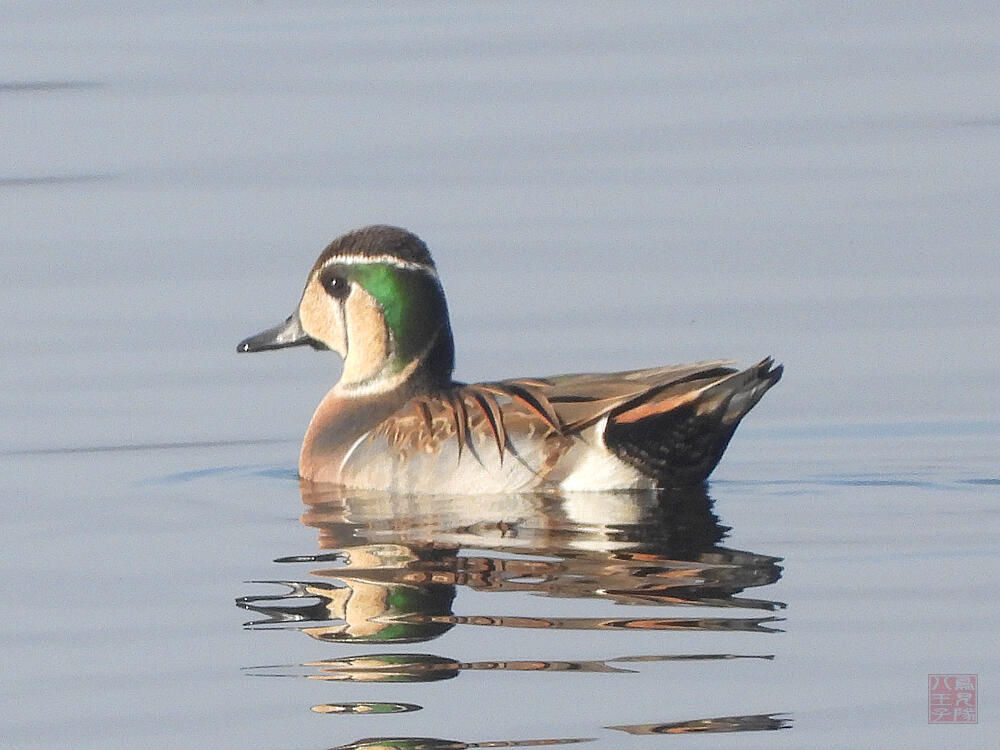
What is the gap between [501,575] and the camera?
895cm

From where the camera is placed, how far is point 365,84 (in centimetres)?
1988

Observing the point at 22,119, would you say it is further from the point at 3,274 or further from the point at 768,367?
the point at 768,367

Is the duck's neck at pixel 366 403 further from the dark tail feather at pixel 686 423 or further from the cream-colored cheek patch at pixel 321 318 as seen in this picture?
the dark tail feather at pixel 686 423

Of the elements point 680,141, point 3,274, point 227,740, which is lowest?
point 227,740

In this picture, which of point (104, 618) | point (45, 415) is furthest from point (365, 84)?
point (104, 618)

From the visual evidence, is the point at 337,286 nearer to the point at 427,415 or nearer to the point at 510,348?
the point at 427,415

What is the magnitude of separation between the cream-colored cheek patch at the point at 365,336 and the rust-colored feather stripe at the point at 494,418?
0.97 meters

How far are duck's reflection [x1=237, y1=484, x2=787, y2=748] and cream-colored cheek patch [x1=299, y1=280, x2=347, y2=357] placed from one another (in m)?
0.98

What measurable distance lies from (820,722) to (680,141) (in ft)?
35.5

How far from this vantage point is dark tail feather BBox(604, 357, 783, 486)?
402 inches

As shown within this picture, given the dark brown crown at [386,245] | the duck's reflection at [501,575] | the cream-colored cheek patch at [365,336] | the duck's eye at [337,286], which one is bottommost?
the duck's reflection at [501,575]

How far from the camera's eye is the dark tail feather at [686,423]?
1021cm

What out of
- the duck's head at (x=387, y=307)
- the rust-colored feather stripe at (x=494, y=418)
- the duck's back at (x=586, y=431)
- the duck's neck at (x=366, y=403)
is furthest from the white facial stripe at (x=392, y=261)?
the rust-colored feather stripe at (x=494, y=418)

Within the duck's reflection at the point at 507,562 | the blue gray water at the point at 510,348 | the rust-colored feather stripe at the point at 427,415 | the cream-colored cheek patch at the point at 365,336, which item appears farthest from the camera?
the cream-colored cheek patch at the point at 365,336
